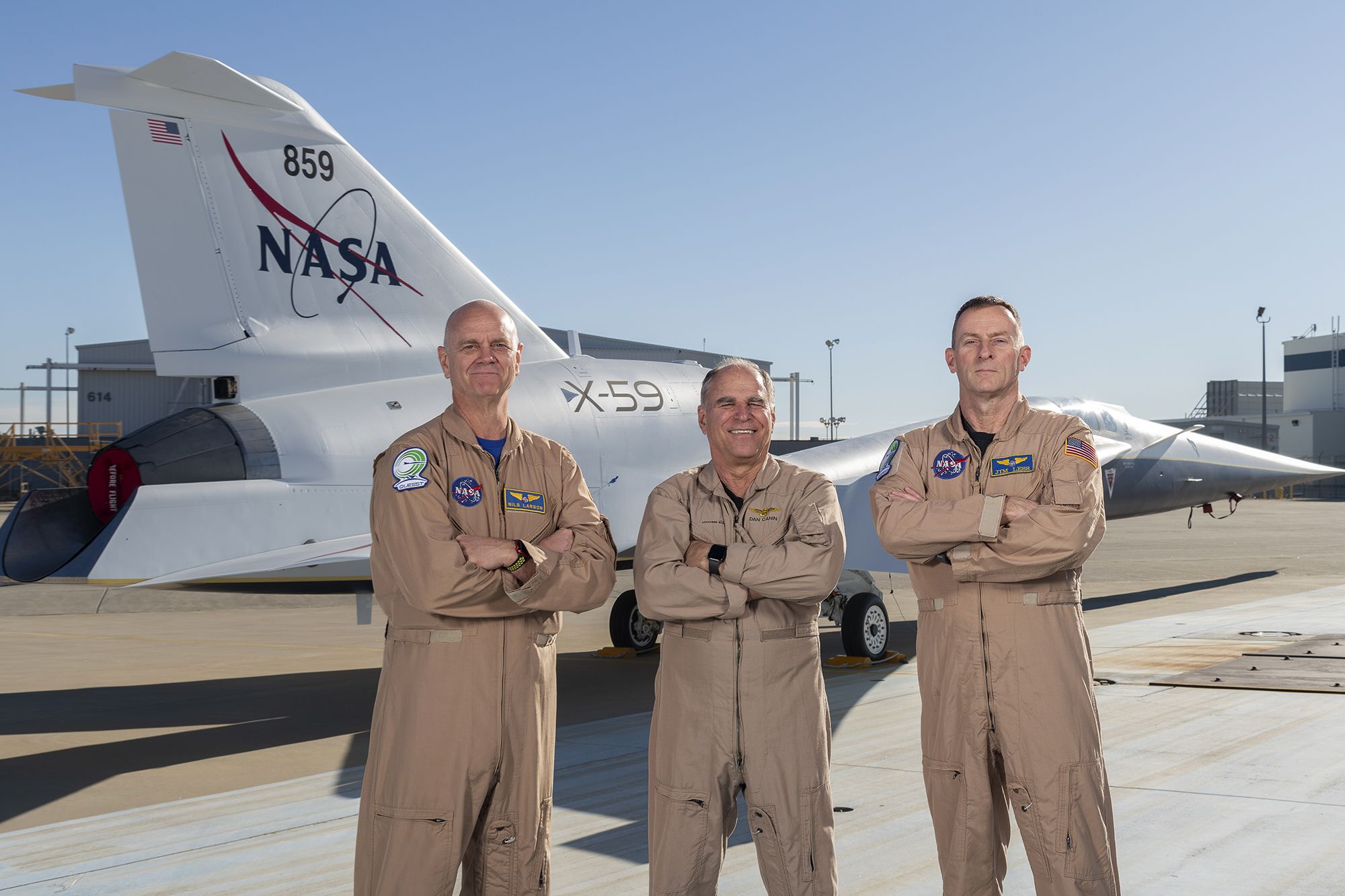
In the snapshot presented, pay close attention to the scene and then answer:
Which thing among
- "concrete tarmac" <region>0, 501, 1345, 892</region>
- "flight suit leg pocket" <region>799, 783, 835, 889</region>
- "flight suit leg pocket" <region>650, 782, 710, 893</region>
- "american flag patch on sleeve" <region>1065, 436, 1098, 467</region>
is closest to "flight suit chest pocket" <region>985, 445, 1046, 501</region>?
"american flag patch on sleeve" <region>1065, 436, 1098, 467</region>

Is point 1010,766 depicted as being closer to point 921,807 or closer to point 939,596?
point 939,596

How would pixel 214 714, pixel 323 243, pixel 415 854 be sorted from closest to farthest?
pixel 415 854
pixel 214 714
pixel 323 243

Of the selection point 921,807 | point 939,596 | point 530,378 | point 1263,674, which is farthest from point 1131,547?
point 939,596

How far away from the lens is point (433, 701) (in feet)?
11.8

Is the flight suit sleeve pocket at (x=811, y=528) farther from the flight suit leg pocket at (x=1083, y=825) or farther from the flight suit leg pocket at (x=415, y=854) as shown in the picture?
the flight suit leg pocket at (x=415, y=854)

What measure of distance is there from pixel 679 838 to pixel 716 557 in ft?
3.03

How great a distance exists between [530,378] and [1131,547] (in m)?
23.0

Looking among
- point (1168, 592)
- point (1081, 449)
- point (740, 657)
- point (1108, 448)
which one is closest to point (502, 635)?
point (740, 657)

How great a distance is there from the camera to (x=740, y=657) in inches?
148

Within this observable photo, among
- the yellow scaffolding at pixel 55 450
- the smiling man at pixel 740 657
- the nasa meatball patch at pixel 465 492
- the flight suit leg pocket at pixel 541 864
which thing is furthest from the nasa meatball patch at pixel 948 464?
the yellow scaffolding at pixel 55 450

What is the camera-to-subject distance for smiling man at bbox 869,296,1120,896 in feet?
12.3

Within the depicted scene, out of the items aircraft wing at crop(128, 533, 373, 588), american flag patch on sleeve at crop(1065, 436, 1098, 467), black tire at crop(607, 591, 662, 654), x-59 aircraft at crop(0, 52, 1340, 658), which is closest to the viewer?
american flag patch on sleeve at crop(1065, 436, 1098, 467)

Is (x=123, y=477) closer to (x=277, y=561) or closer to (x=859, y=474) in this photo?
(x=277, y=561)

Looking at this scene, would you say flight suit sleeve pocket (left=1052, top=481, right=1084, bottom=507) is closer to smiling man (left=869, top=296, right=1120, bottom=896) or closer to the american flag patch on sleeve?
smiling man (left=869, top=296, right=1120, bottom=896)
